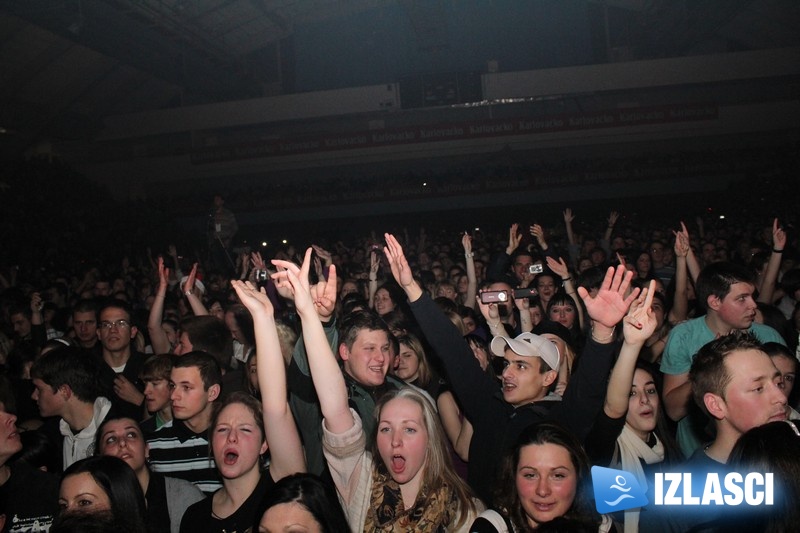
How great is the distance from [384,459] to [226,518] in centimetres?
59

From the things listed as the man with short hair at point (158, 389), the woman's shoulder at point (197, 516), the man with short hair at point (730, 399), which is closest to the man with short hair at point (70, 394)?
the man with short hair at point (158, 389)

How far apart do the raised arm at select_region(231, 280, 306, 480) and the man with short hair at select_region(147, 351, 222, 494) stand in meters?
0.65

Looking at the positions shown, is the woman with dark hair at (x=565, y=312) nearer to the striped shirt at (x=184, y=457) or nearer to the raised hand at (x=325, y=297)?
the raised hand at (x=325, y=297)

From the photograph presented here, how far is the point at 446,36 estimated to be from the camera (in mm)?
18719

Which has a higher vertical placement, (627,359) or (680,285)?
(680,285)

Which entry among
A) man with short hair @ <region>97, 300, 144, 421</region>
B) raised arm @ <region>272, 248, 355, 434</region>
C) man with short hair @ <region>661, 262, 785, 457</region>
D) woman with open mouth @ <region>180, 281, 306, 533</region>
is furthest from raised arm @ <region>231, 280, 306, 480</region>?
man with short hair @ <region>97, 300, 144, 421</region>

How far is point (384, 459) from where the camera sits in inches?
91.0

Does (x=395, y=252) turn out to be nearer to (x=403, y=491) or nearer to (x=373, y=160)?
(x=403, y=491)

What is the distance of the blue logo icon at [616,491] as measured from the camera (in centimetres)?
150

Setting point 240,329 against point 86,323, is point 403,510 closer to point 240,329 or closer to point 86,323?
point 240,329

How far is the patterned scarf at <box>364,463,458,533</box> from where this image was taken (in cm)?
218

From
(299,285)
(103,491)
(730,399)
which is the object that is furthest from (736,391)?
(103,491)

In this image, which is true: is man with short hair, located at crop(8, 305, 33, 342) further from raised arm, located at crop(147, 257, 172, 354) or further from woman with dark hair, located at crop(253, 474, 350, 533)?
woman with dark hair, located at crop(253, 474, 350, 533)

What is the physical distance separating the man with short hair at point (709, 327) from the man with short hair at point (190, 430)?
6.77 ft
